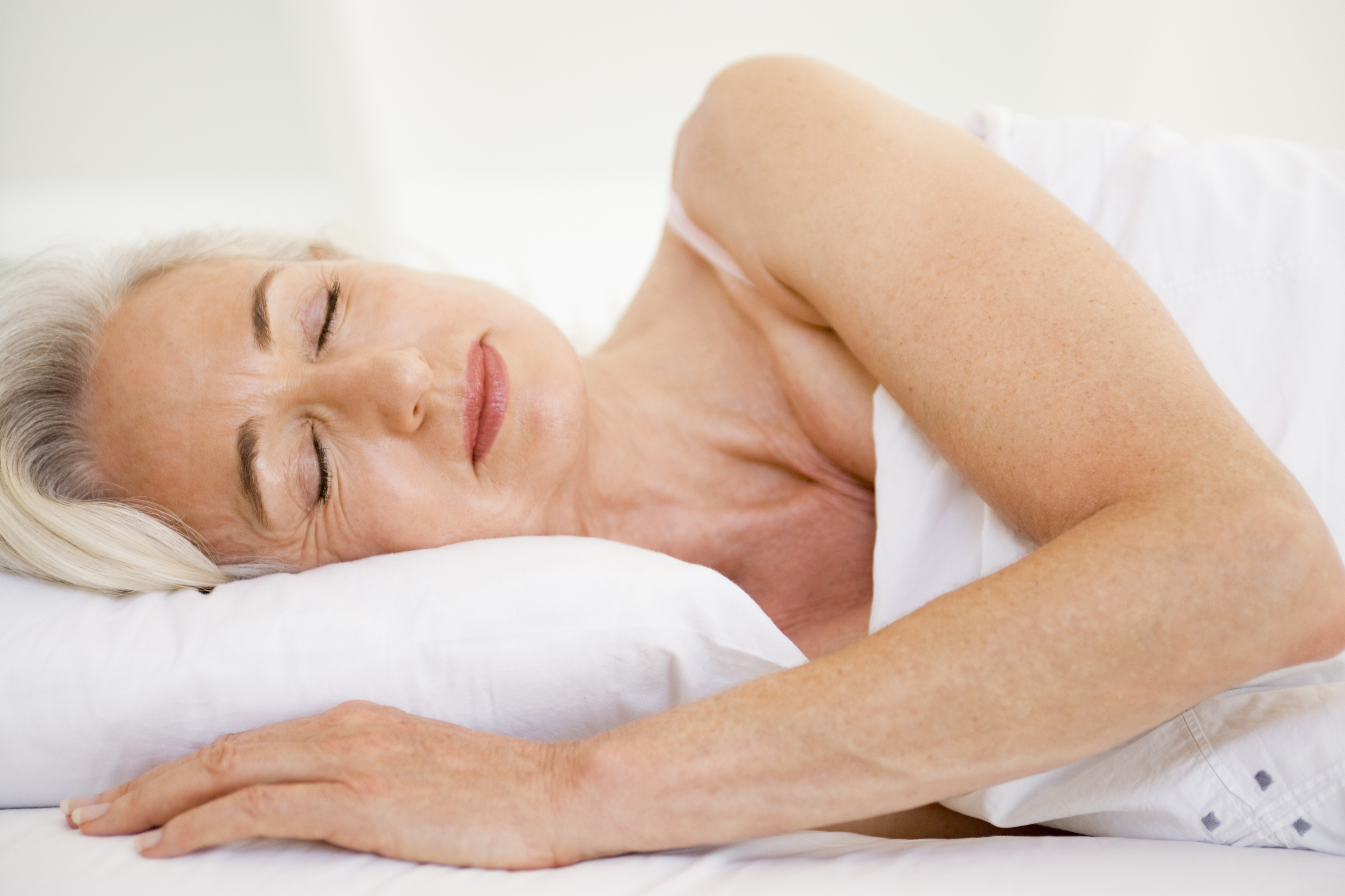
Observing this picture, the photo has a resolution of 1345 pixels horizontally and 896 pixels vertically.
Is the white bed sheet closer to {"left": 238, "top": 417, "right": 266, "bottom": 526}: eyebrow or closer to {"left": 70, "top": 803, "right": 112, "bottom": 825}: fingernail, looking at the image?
{"left": 70, "top": 803, "right": 112, "bottom": 825}: fingernail

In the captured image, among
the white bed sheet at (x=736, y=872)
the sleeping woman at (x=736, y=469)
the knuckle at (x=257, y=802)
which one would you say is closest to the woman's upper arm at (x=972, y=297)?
the sleeping woman at (x=736, y=469)

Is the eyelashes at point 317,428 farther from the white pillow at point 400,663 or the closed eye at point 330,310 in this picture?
the white pillow at point 400,663

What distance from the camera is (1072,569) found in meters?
0.74

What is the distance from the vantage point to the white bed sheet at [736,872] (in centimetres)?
73

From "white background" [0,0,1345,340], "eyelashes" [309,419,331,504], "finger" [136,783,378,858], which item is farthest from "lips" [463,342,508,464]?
"white background" [0,0,1345,340]

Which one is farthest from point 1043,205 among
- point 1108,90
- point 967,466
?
point 1108,90

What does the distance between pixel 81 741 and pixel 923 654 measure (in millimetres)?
893

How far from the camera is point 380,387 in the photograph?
3.54ft

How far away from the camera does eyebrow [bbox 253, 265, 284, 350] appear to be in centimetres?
112

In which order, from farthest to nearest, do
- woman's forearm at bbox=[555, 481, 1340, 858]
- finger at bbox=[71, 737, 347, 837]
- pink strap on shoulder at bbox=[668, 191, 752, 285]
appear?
1. pink strap on shoulder at bbox=[668, 191, 752, 285]
2. finger at bbox=[71, 737, 347, 837]
3. woman's forearm at bbox=[555, 481, 1340, 858]

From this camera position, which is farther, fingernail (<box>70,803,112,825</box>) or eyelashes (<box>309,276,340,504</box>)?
eyelashes (<box>309,276,340,504</box>)

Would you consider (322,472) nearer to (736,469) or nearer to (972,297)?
(736,469)

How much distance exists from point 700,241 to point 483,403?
49 centimetres

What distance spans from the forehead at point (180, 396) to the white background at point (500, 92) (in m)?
1.07
